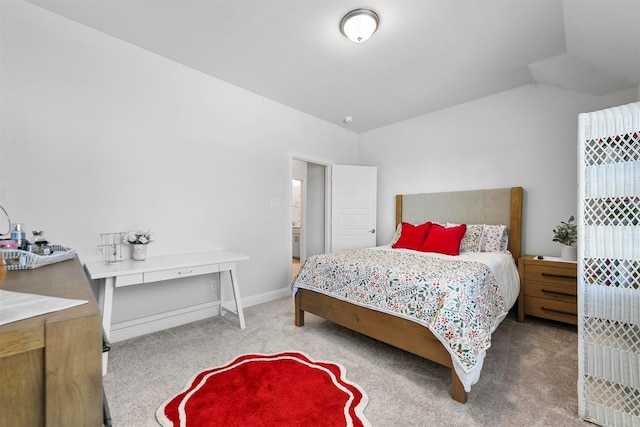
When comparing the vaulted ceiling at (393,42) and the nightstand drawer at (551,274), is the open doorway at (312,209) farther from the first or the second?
the nightstand drawer at (551,274)

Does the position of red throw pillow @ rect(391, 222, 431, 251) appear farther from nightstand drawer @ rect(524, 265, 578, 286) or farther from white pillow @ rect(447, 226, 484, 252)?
nightstand drawer @ rect(524, 265, 578, 286)

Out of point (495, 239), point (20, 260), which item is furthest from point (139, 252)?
point (495, 239)

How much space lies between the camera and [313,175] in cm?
519

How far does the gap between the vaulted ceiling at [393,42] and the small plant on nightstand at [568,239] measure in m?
1.39

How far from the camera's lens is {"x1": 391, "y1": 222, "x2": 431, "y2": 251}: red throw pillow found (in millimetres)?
3475

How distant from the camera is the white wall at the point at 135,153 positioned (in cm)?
211

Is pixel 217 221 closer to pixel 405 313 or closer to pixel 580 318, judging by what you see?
pixel 405 313

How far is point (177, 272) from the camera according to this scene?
2395 mm

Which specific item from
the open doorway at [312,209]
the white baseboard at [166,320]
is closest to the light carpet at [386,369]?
the white baseboard at [166,320]

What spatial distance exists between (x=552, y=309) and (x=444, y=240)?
1.16 m

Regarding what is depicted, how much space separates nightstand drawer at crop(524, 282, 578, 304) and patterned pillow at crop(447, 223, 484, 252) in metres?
0.61

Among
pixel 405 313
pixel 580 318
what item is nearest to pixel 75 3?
pixel 405 313

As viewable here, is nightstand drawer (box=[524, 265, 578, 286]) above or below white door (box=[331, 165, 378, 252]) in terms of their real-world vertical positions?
below

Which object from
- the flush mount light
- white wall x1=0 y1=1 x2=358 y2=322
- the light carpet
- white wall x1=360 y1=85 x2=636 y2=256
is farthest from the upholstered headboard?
the flush mount light
